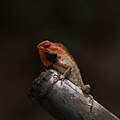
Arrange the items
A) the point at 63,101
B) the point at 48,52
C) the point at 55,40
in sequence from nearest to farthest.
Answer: the point at 63,101, the point at 48,52, the point at 55,40

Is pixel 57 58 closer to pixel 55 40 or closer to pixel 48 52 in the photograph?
pixel 48 52

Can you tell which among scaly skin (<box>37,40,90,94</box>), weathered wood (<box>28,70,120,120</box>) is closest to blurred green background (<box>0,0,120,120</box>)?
scaly skin (<box>37,40,90,94</box>)

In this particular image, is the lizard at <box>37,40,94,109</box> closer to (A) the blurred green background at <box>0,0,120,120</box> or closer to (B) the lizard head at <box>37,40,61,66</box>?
(B) the lizard head at <box>37,40,61,66</box>

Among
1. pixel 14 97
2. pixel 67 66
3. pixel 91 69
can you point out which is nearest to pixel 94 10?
pixel 91 69

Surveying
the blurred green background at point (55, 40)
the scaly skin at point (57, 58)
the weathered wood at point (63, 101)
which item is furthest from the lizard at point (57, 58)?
the blurred green background at point (55, 40)

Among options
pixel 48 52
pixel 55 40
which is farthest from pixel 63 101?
pixel 55 40

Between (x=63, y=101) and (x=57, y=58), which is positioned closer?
(x=63, y=101)
